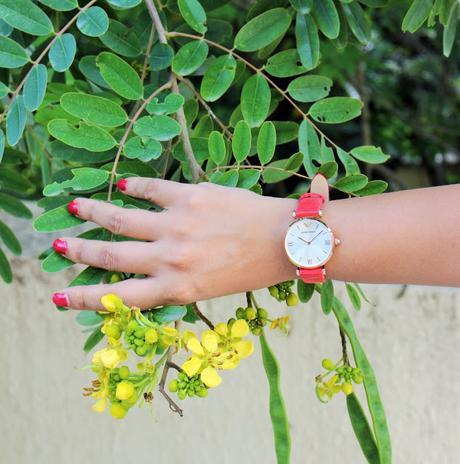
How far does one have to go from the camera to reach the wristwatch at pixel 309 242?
2.66 ft

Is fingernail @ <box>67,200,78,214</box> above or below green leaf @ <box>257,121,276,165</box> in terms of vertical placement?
below

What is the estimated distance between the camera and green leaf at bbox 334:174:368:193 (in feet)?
3.11

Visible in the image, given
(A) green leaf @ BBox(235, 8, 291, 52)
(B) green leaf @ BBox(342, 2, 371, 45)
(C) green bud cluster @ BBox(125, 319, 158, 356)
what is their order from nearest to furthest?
(C) green bud cluster @ BBox(125, 319, 158, 356), (A) green leaf @ BBox(235, 8, 291, 52), (B) green leaf @ BBox(342, 2, 371, 45)

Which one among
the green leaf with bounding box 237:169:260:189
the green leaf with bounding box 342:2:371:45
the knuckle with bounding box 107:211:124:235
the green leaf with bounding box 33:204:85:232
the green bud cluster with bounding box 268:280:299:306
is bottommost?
the green bud cluster with bounding box 268:280:299:306

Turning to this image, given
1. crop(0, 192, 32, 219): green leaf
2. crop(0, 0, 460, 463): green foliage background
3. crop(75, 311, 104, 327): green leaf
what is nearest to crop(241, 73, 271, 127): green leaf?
crop(0, 0, 460, 463): green foliage background

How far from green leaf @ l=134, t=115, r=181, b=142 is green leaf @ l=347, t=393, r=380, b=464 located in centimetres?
42

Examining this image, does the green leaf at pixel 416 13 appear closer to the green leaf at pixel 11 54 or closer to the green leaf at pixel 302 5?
the green leaf at pixel 302 5

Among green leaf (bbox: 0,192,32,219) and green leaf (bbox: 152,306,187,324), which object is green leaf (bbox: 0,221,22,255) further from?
green leaf (bbox: 152,306,187,324)

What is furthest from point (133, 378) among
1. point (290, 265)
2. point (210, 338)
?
point (290, 265)

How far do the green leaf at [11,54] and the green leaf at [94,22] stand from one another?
0.09 meters

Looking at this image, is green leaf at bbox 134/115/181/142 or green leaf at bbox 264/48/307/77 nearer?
green leaf at bbox 134/115/181/142

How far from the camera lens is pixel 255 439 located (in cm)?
158

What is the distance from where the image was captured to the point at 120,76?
982mm

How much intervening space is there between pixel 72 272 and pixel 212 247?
0.86 meters
